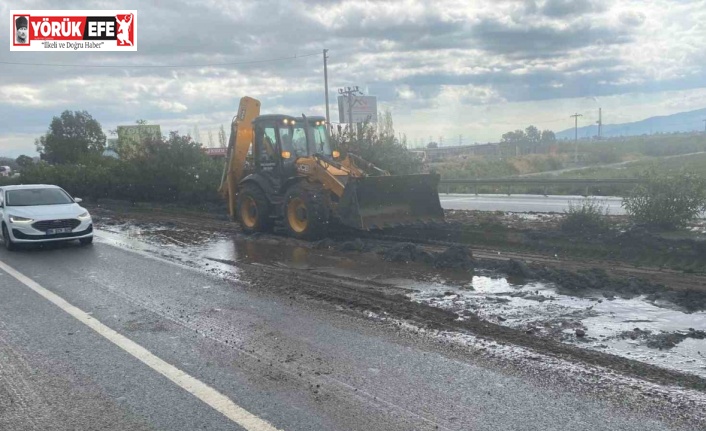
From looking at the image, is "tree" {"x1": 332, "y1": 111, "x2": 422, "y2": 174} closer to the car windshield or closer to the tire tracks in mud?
the car windshield

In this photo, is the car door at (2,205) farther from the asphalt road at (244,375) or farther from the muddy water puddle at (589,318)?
the muddy water puddle at (589,318)

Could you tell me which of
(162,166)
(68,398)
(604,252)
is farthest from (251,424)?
(162,166)

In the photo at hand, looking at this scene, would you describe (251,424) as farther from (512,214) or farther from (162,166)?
(162,166)

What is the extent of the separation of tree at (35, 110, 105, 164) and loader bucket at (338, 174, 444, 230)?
1973 inches

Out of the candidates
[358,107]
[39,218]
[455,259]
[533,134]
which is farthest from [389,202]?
[533,134]

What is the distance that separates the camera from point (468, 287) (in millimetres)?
8953

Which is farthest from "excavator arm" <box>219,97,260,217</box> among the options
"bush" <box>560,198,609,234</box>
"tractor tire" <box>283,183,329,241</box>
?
"bush" <box>560,198,609,234</box>

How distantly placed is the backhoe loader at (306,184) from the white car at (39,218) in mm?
3903

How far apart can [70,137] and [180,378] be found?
61.1 m

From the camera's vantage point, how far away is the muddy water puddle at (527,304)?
20.2ft

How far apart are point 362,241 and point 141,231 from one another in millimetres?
7541

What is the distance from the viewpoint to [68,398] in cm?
498

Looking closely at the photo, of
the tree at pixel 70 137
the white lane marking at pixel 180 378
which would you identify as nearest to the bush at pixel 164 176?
the white lane marking at pixel 180 378

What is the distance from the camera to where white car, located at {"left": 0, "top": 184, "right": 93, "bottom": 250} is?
1337 centimetres
